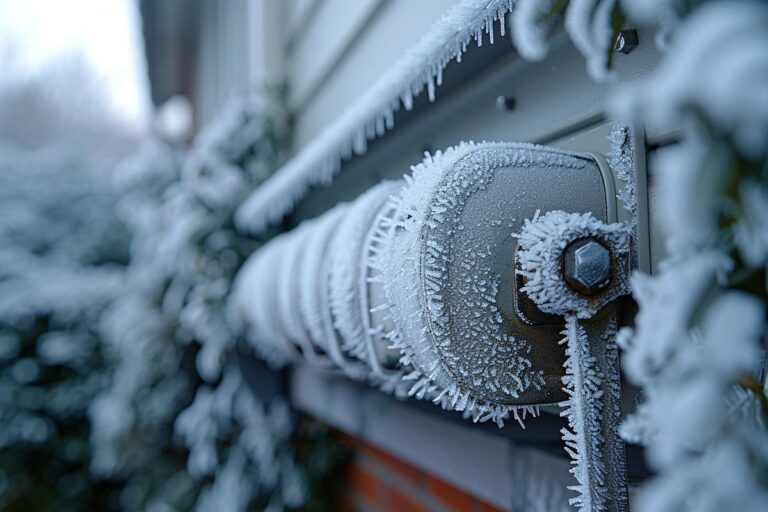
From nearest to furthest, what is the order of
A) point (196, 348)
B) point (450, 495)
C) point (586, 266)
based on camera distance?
1. point (586, 266)
2. point (450, 495)
3. point (196, 348)

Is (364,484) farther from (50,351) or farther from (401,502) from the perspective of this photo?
Result: (50,351)

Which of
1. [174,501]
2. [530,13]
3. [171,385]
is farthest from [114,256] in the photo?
[530,13]

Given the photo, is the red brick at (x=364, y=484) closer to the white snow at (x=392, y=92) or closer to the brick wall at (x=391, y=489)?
the brick wall at (x=391, y=489)

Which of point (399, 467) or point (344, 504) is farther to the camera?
point (344, 504)

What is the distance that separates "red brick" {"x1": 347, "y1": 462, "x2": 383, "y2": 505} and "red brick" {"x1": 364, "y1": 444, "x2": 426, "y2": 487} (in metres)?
0.06

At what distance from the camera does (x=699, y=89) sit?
31 centimetres

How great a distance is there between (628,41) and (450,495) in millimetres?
1003

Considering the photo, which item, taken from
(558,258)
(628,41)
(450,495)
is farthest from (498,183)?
(450,495)

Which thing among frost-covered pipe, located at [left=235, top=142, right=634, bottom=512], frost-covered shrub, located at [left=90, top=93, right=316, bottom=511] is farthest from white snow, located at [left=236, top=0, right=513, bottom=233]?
frost-covered shrub, located at [left=90, top=93, right=316, bottom=511]

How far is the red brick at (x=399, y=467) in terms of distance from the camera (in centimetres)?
159

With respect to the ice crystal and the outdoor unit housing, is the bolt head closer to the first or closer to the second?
the outdoor unit housing

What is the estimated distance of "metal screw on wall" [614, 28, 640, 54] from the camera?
715 millimetres

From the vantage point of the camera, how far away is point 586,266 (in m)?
0.62

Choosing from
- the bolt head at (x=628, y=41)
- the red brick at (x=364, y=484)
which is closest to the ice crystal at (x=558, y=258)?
the bolt head at (x=628, y=41)
